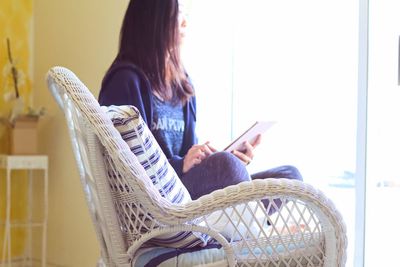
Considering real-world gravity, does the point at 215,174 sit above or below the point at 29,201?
above

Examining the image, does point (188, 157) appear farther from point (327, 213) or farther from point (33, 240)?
point (33, 240)

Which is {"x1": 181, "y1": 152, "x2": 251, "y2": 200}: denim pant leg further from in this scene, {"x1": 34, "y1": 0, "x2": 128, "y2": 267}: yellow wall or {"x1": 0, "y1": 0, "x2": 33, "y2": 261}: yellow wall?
{"x1": 0, "y1": 0, "x2": 33, "y2": 261}: yellow wall

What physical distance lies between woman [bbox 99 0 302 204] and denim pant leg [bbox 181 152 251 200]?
2.1 inches

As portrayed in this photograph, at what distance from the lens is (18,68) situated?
3301 millimetres

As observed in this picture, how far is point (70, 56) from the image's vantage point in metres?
3.08

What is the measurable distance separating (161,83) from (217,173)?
0.47 meters

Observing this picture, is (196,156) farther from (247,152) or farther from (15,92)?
(15,92)

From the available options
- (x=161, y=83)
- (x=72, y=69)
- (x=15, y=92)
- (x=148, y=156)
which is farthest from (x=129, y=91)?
(x=15, y=92)

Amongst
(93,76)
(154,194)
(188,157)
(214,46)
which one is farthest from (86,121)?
(93,76)

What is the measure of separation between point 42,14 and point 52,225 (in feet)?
4.18

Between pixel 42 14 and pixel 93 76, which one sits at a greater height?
pixel 42 14

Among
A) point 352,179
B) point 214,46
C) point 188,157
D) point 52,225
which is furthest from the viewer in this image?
point 52,225

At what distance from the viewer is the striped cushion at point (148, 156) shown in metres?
1.24

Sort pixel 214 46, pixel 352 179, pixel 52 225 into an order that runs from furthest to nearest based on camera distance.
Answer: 1. pixel 52 225
2. pixel 214 46
3. pixel 352 179
